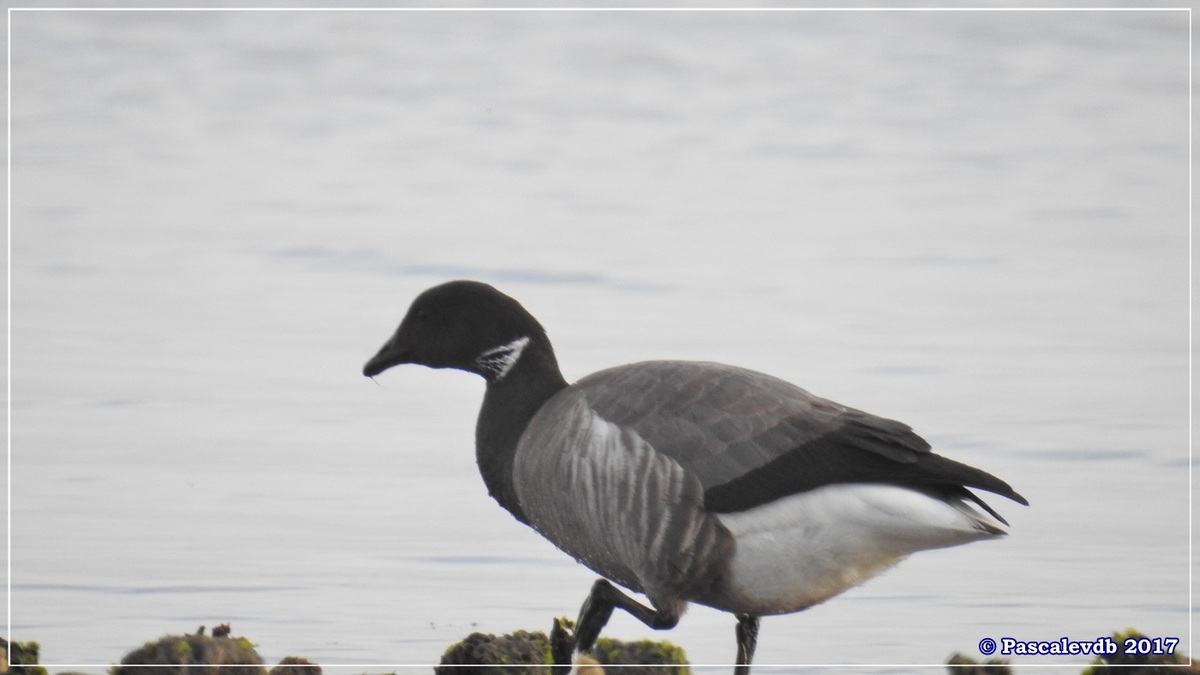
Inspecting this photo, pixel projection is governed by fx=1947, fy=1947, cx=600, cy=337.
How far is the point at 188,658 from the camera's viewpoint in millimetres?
6699

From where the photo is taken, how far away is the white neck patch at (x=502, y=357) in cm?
847

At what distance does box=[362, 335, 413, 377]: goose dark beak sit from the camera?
8.71 meters

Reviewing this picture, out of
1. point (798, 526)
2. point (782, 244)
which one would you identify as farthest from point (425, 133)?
point (798, 526)

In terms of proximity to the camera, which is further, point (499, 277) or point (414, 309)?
point (499, 277)

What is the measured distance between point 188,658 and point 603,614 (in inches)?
67.7

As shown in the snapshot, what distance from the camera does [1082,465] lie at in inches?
451

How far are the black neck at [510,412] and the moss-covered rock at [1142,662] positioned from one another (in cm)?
244

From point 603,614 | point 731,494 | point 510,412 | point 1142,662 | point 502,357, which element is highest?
point 502,357

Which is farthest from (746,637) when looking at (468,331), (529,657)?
(468,331)

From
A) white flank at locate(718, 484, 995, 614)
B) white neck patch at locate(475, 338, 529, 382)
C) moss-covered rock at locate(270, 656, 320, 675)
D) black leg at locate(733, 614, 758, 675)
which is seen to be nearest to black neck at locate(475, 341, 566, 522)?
white neck patch at locate(475, 338, 529, 382)

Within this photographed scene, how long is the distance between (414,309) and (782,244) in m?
10.1

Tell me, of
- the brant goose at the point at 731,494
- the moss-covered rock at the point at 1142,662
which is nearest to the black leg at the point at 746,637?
the brant goose at the point at 731,494

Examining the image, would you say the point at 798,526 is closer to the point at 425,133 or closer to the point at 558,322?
the point at 558,322

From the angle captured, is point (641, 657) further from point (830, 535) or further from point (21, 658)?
point (21, 658)
